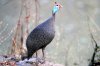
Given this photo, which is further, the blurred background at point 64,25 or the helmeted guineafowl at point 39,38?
the blurred background at point 64,25

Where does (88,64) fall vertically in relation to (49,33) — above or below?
below

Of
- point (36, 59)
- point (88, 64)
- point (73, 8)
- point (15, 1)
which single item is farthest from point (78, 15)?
point (36, 59)

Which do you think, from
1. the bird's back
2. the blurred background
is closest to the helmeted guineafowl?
the bird's back

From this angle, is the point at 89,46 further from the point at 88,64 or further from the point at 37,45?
the point at 37,45

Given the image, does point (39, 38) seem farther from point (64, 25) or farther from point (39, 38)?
point (64, 25)

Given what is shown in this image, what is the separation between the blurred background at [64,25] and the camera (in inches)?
418

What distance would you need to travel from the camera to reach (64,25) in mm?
13031

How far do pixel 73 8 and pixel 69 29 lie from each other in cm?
72

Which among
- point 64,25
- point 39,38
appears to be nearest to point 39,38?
point 39,38

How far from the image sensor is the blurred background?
10.6 m

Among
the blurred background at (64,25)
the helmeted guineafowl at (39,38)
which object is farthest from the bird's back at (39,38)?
the blurred background at (64,25)

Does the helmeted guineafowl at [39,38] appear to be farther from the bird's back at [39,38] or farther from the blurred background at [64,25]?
the blurred background at [64,25]

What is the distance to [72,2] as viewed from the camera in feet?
45.9

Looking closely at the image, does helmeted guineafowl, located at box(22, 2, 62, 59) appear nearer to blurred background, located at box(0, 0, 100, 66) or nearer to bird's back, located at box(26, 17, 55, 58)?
bird's back, located at box(26, 17, 55, 58)
